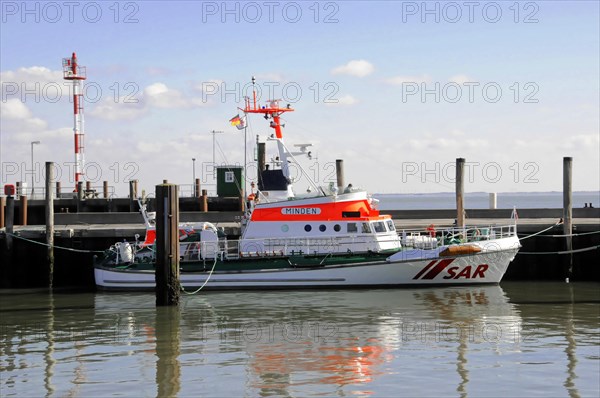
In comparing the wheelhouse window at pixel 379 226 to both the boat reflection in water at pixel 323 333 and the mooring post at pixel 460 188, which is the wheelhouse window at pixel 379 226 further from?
the mooring post at pixel 460 188

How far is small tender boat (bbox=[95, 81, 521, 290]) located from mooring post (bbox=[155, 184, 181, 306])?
11.8ft

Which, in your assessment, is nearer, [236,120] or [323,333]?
[323,333]

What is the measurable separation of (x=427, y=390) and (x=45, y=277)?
17355 mm

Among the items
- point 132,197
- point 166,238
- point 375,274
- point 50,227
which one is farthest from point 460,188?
point 132,197

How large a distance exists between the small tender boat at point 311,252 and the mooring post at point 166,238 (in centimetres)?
359

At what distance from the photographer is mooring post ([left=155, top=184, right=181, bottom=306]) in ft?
68.4

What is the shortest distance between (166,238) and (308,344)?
18.4 ft

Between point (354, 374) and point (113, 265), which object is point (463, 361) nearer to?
point (354, 374)

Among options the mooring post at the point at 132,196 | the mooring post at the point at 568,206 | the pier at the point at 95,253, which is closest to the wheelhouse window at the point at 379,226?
the pier at the point at 95,253

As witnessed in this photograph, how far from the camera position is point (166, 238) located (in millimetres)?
20859

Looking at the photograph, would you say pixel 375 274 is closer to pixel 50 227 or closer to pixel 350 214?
pixel 350 214

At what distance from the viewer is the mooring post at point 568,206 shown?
26656 mm

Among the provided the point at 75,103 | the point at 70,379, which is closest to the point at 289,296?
the point at 70,379

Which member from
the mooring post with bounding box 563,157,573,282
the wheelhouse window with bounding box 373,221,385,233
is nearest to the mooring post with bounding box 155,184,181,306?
the wheelhouse window with bounding box 373,221,385,233
